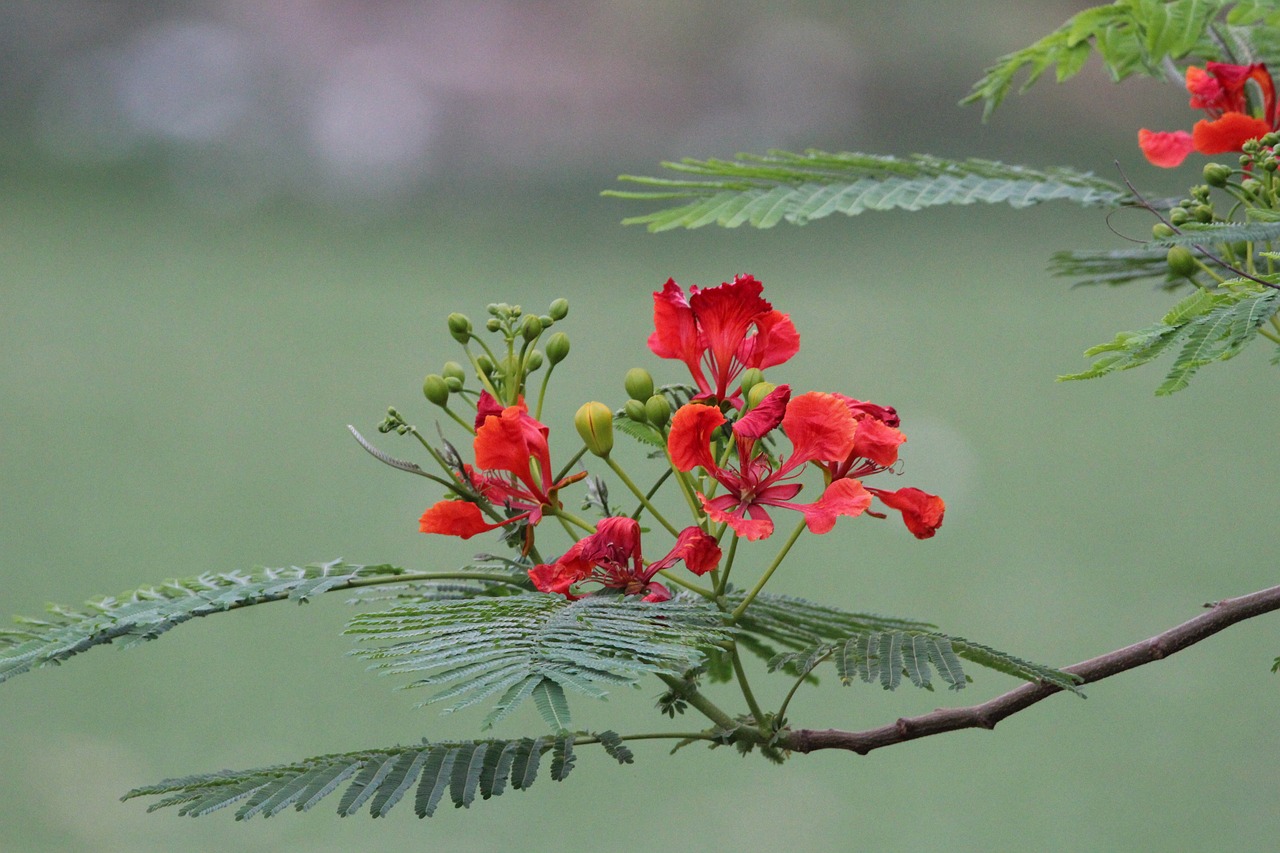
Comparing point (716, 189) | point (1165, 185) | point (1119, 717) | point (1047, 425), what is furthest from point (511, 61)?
point (716, 189)

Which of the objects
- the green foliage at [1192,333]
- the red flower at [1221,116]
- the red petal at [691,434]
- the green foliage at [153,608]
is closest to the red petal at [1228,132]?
the red flower at [1221,116]

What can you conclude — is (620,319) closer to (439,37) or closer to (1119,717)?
(439,37)

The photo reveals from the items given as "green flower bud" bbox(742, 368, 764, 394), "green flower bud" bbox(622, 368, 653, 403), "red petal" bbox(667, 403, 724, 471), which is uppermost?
"green flower bud" bbox(622, 368, 653, 403)

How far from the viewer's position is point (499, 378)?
422 millimetres

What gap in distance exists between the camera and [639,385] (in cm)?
39

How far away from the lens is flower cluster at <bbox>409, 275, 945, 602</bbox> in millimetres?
353

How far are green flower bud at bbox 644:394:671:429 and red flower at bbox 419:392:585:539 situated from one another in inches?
1.3

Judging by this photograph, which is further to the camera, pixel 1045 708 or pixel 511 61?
pixel 511 61

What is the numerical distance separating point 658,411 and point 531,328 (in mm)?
62

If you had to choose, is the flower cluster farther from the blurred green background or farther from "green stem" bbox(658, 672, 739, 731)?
the blurred green background

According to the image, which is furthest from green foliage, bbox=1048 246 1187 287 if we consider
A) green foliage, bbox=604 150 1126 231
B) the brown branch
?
the brown branch

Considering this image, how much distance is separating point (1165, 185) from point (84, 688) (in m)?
1.97

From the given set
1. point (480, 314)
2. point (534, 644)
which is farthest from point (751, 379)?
point (480, 314)

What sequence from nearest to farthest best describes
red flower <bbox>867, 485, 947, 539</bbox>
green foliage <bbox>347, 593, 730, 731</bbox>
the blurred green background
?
green foliage <bbox>347, 593, 730, 731</bbox> → red flower <bbox>867, 485, 947, 539</bbox> → the blurred green background
